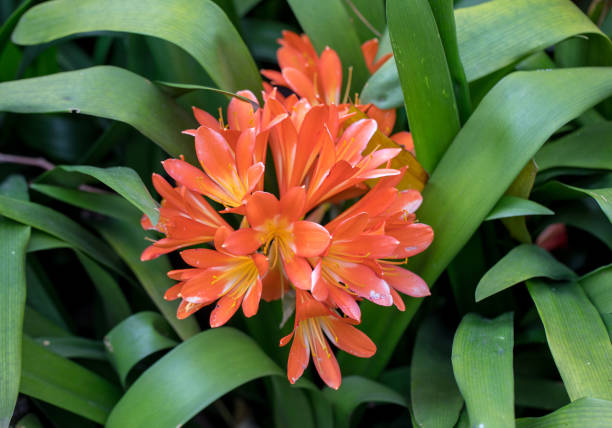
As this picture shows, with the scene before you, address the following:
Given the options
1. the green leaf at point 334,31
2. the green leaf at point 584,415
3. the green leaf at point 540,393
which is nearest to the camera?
the green leaf at point 584,415

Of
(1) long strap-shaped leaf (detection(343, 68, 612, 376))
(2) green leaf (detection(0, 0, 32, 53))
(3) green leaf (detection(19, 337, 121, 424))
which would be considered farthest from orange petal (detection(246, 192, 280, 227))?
(2) green leaf (detection(0, 0, 32, 53))

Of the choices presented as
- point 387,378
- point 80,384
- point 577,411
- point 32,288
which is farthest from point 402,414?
point 32,288

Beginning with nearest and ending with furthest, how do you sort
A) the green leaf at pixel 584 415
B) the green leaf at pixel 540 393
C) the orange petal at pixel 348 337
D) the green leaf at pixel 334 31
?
the green leaf at pixel 584 415, the orange petal at pixel 348 337, the green leaf at pixel 540 393, the green leaf at pixel 334 31

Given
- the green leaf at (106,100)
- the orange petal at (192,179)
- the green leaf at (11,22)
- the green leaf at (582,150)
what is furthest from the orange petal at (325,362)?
the green leaf at (11,22)

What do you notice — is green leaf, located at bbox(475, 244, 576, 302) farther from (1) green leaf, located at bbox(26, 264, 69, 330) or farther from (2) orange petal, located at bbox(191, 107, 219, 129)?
(1) green leaf, located at bbox(26, 264, 69, 330)

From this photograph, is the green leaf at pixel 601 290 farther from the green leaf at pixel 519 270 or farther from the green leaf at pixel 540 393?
the green leaf at pixel 540 393

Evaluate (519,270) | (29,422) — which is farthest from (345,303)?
(29,422)

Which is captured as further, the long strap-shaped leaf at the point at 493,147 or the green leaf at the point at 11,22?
the green leaf at the point at 11,22

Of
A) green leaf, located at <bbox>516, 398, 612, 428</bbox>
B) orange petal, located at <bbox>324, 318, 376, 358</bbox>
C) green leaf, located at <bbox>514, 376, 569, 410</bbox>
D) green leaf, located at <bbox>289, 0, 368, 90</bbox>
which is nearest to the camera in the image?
green leaf, located at <bbox>516, 398, 612, 428</bbox>
